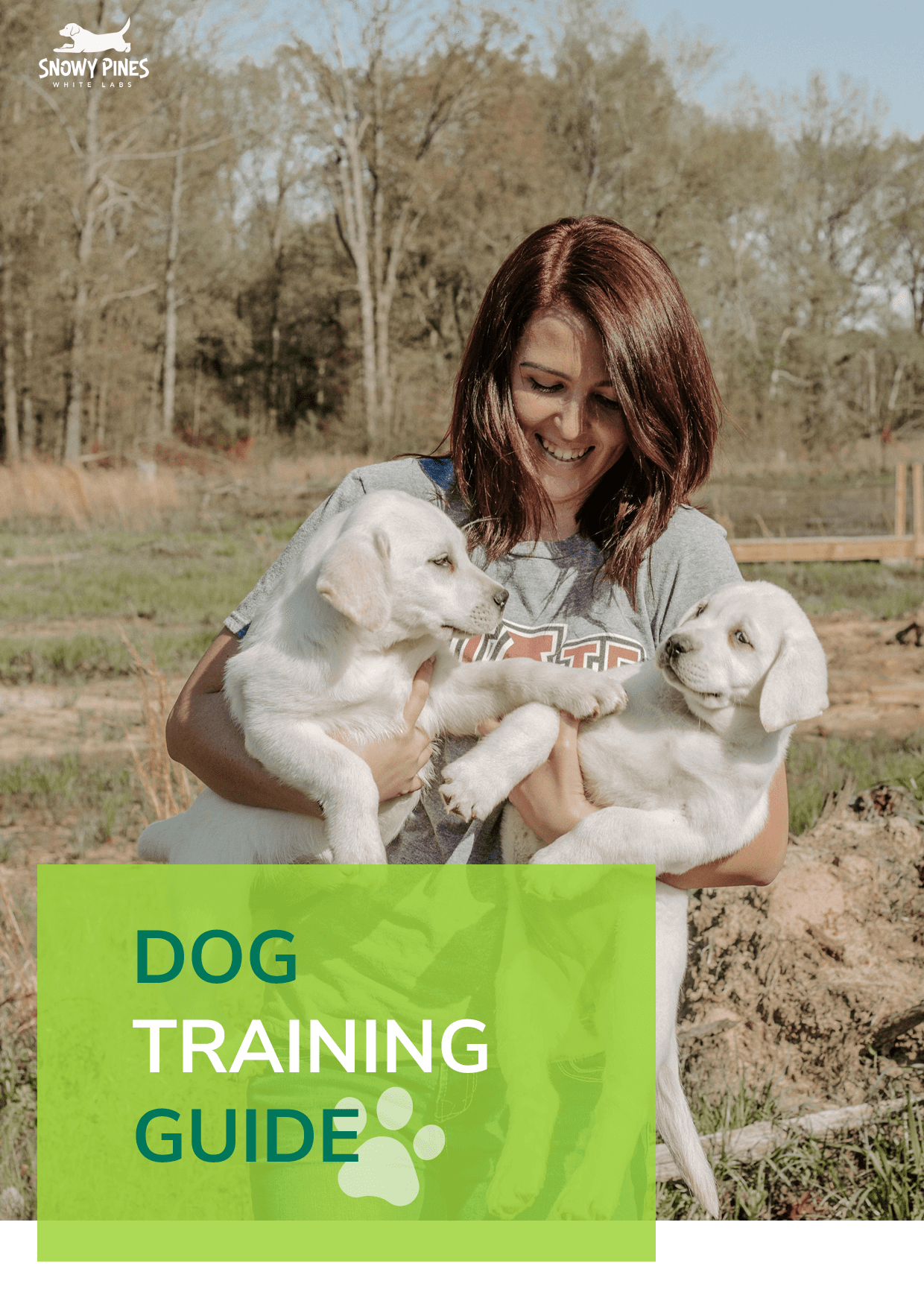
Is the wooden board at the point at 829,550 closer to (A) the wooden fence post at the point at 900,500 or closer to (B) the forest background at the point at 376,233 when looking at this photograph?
(A) the wooden fence post at the point at 900,500

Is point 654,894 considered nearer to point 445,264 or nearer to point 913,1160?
point 913,1160

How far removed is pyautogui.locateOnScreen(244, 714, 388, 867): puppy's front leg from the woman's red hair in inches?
24.8

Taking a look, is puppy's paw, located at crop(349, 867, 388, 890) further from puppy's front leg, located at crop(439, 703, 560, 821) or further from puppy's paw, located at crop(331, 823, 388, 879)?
puppy's front leg, located at crop(439, 703, 560, 821)

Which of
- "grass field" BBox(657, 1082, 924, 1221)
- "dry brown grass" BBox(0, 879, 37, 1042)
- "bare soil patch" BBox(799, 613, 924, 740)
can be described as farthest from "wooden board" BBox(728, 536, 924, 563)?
"grass field" BBox(657, 1082, 924, 1221)

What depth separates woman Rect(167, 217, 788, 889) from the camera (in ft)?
8.32

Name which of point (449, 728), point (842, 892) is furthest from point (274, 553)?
point (449, 728)

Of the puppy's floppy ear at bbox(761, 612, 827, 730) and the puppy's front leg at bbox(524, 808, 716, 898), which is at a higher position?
the puppy's floppy ear at bbox(761, 612, 827, 730)

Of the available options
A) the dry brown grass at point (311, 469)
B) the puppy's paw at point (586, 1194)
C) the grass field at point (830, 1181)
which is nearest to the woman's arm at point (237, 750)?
the puppy's paw at point (586, 1194)

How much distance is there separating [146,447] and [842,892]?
2995 cm

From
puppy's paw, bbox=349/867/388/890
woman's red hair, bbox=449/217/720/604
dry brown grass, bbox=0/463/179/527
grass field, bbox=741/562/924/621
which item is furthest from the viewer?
dry brown grass, bbox=0/463/179/527

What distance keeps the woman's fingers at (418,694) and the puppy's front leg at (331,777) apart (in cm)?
19

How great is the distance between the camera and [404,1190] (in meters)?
2.46

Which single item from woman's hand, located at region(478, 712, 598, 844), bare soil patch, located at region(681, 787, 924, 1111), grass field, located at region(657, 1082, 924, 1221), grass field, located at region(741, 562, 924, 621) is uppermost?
woman's hand, located at region(478, 712, 598, 844)

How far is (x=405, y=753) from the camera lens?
255cm
